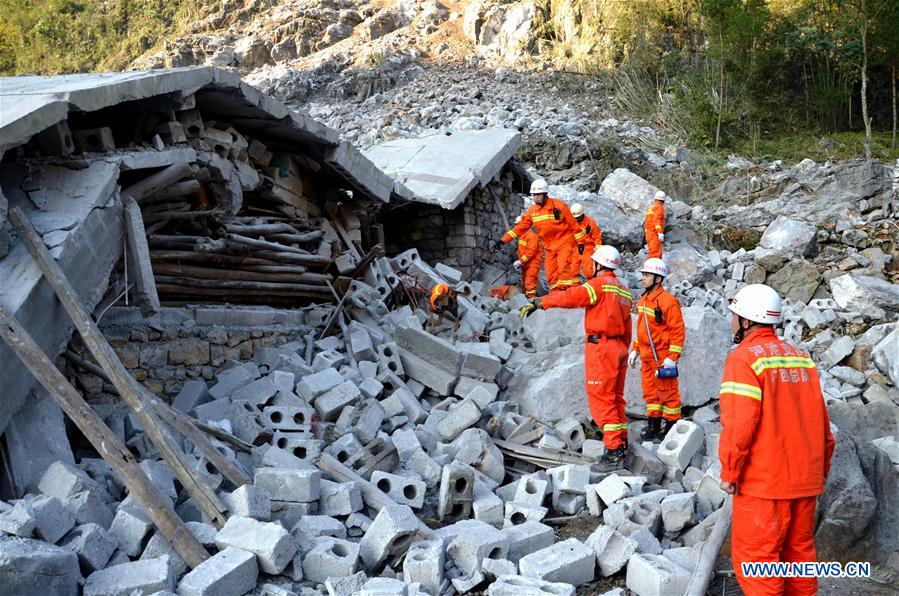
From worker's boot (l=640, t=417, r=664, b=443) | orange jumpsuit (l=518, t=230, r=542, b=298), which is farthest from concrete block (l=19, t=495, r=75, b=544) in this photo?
orange jumpsuit (l=518, t=230, r=542, b=298)

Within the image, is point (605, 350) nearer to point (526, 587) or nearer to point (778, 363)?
point (778, 363)

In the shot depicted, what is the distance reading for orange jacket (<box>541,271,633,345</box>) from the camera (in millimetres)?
6812

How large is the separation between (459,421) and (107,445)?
3399 millimetres

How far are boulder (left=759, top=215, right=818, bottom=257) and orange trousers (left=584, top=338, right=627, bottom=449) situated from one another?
30.2ft

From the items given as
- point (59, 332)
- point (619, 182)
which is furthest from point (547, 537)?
point (619, 182)

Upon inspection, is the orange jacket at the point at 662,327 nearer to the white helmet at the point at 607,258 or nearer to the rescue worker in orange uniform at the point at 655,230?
the white helmet at the point at 607,258

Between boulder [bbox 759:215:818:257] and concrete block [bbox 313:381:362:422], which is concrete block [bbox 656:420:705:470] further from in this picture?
boulder [bbox 759:215:818:257]

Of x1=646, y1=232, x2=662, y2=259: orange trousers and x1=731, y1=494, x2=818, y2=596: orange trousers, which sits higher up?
x1=731, y1=494, x2=818, y2=596: orange trousers

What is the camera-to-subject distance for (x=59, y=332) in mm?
5293

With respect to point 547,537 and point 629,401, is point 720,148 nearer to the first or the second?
point 629,401

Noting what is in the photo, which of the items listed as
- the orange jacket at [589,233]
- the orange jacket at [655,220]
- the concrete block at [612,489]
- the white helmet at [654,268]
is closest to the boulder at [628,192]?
the orange jacket at [655,220]

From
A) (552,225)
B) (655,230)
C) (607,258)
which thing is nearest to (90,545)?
(607,258)

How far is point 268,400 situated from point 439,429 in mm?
1623

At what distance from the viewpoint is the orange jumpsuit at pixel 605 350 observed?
6.64m
